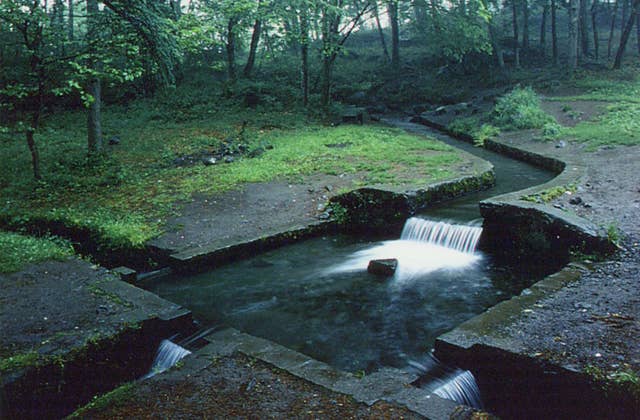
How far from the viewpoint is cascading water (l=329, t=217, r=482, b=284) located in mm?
7801

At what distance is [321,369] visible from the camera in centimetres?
449

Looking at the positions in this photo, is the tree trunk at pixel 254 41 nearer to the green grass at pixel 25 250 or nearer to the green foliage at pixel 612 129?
the green foliage at pixel 612 129

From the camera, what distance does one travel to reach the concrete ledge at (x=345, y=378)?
389 centimetres

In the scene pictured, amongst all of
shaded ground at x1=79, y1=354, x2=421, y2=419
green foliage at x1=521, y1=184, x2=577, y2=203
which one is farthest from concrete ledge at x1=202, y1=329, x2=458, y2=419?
green foliage at x1=521, y1=184, x2=577, y2=203

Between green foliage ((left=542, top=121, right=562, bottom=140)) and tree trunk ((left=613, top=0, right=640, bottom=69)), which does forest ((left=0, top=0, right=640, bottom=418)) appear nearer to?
green foliage ((left=542, top=121, right=562, bottom=140))

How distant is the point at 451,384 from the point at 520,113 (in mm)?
15011

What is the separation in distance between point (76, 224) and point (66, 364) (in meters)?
Answer: 4.83

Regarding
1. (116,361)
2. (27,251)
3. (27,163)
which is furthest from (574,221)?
(27,163)

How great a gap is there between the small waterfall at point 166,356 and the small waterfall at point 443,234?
5019 mm

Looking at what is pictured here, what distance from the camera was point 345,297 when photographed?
6.75 metres

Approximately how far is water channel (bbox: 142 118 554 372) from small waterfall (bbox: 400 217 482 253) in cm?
13

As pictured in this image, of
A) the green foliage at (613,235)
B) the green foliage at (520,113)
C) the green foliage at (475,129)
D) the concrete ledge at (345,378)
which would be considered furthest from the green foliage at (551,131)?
the concrete ledge at (345,378)

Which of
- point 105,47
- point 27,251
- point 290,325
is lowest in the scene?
point 290,325

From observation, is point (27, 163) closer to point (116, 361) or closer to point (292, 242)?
point (292, 242)
